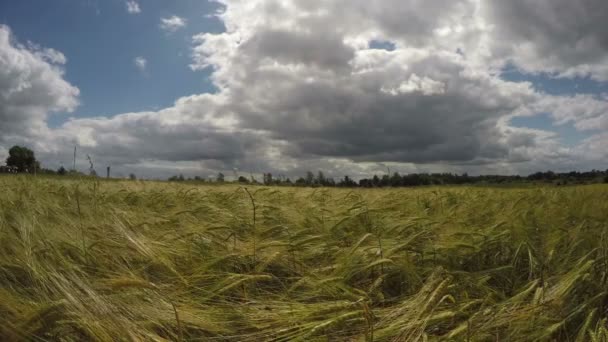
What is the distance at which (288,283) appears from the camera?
191cm

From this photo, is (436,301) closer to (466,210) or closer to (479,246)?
(479,246)

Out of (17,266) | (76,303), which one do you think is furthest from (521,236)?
(17,266)

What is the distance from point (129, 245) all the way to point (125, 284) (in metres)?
0.83

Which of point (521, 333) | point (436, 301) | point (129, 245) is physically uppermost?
point (129, 245)

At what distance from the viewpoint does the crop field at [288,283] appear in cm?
124

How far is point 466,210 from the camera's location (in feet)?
13.5

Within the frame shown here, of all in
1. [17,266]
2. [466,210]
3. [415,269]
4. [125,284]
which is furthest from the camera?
[466,210]

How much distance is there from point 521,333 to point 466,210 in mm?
2871

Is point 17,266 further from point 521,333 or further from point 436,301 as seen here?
point 521,333

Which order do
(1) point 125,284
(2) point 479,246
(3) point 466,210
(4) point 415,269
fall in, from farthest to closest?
(3) point 466,210 < (2) point 479,246 < (4) point 415,269 < (1) point 125,284

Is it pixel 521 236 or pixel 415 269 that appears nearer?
pixel 415 269

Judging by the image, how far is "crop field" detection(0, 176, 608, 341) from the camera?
1.24 meters

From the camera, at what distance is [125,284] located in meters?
1.12

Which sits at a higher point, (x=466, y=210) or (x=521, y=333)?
(x=466, y=210)
